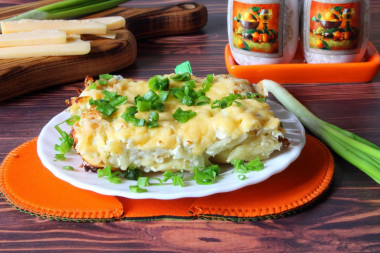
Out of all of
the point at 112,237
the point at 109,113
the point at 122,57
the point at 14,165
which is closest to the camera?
the point at 112,237

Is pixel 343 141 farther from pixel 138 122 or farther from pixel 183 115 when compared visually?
pixel 138 122

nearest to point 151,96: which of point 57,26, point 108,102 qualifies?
point 108,102

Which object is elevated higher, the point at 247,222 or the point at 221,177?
the point at 221,177

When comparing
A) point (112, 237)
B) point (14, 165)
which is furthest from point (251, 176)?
point (14, 165)

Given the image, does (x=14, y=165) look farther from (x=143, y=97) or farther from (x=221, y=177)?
(x=221, y=177)

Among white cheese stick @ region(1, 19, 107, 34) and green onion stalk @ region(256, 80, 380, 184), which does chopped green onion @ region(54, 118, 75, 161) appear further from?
white cheese stick @ region(1, 19, 107, 34)

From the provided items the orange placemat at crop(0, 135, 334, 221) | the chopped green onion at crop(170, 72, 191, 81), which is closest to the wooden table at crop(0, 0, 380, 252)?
the orange placemat at crop(0, 135, 334, 221)
